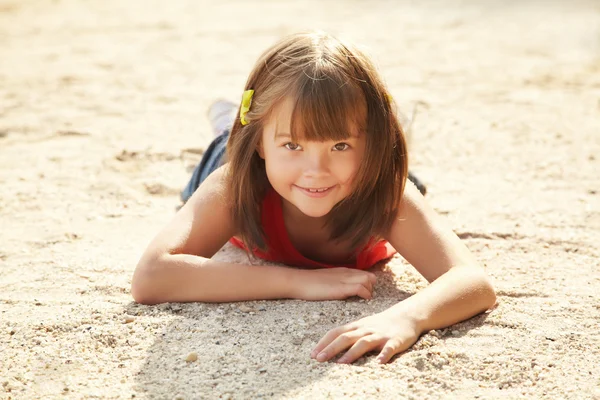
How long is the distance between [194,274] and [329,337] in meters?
0.53

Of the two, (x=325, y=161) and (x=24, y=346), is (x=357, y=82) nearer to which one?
(x=325, y=161)

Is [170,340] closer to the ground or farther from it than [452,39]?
closer to the ground

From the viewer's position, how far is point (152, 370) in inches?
83.8

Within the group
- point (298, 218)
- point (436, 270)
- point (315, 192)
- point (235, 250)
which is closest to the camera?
point (315, 192)

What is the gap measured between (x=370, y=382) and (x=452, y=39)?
193 inches

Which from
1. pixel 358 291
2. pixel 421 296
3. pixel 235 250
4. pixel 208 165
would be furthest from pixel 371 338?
pixel 208 165

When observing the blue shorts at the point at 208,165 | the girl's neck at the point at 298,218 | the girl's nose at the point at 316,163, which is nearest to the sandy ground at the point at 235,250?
the blue shorts at the point at 208,165

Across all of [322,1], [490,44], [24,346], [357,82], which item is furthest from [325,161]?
[322,1]

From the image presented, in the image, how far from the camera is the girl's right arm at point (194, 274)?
2.48 meters

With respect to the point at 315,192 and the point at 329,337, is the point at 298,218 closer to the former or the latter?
the point at 315,192

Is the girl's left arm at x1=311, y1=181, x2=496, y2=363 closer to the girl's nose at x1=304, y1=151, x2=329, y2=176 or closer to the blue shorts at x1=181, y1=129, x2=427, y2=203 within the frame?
the girl's nose at x1=304, y1=151, x2=329, y2=176

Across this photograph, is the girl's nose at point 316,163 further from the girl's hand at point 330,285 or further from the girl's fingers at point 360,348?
the girl's fingers at point 360,348

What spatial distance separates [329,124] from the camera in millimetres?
2285

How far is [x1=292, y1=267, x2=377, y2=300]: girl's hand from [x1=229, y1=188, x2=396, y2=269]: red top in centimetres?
19
